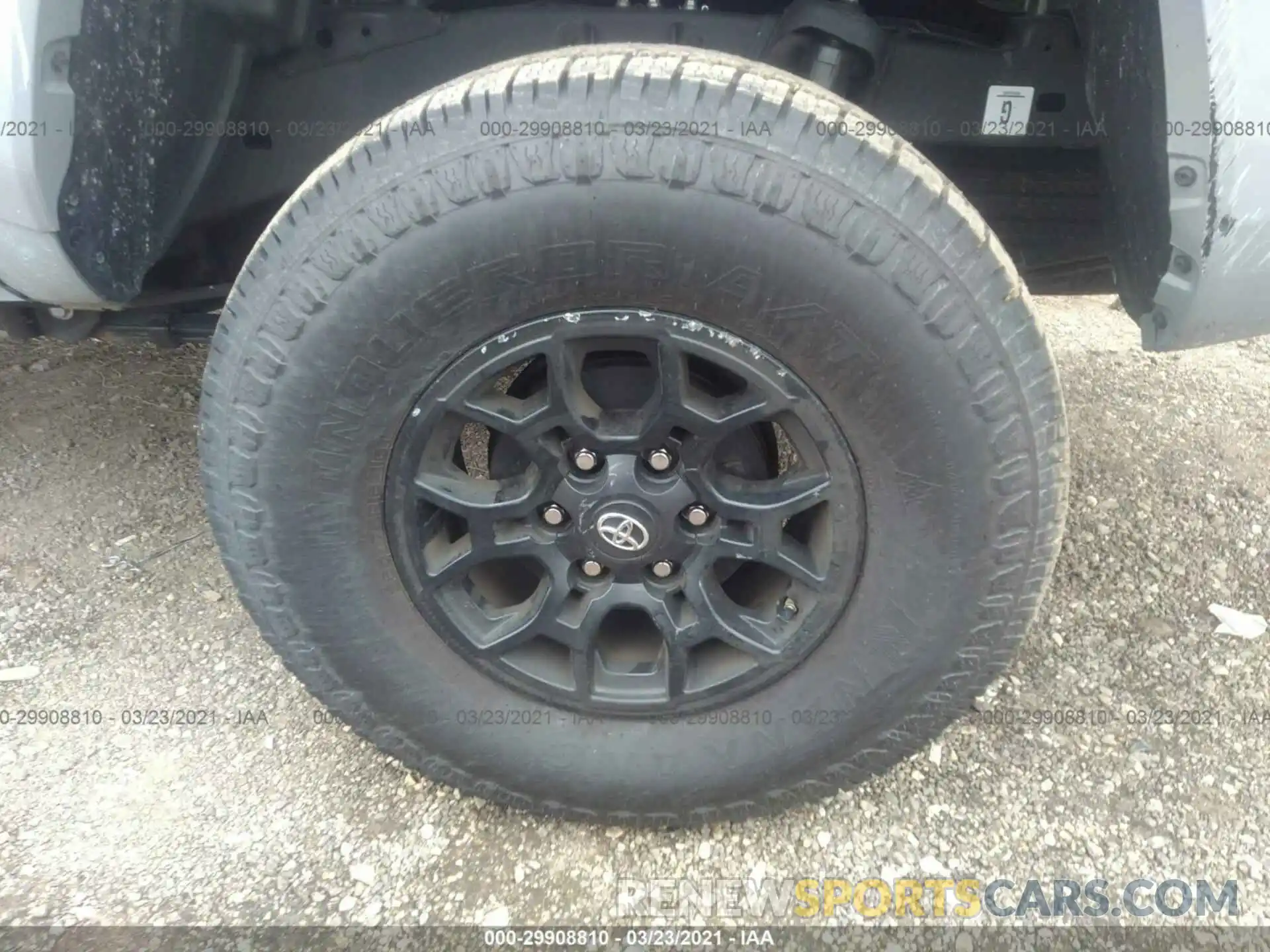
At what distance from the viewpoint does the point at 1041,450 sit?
4.68 ft

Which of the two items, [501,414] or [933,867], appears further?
[933,867]

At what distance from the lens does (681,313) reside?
140 centimetres

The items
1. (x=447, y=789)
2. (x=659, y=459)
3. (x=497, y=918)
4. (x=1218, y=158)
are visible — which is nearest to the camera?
(x=1218, y=158)

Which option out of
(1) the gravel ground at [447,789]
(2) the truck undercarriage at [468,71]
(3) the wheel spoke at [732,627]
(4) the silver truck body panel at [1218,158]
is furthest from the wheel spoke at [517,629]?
(4) the silver truck body panel at [1218,158]

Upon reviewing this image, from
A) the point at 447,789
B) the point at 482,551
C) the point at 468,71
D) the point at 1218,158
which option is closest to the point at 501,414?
the point at 482,551

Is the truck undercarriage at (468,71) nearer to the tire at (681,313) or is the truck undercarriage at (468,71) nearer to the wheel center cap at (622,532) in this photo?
the tire at (681,313)

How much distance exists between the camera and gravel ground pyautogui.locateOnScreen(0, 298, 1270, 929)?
1694 mm

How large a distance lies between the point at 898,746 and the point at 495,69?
137cm

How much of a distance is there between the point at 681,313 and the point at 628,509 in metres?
0.34

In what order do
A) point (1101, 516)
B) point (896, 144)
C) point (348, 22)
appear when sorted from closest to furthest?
point (896, 144), point (348, 22), point (1101, 516)

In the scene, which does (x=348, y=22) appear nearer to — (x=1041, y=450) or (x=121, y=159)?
(x=121, y=159)

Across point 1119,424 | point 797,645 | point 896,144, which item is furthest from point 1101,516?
point 896,144

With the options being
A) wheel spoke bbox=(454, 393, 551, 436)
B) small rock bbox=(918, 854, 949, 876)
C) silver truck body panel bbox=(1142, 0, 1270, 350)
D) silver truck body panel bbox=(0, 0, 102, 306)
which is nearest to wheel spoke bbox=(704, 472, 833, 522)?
wheel spoke bbox=(454, 393, 551, 436)

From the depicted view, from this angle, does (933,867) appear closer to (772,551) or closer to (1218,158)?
(772,551)
